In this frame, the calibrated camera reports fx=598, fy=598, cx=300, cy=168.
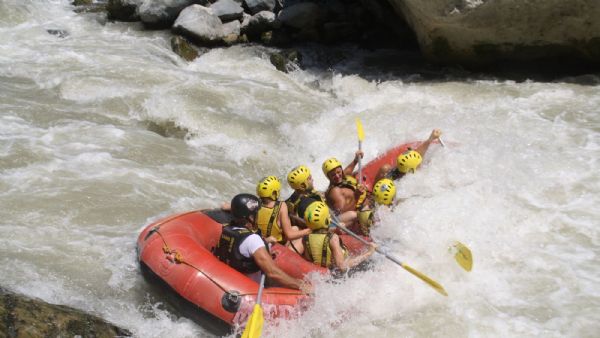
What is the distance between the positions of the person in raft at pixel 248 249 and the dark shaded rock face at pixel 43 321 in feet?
3.07

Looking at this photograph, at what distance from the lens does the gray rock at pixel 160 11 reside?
11.1 meters

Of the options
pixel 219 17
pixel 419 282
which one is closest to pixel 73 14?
pixel 219 17

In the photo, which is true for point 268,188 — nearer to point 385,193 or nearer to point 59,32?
point 385,193

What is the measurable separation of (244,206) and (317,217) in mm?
593

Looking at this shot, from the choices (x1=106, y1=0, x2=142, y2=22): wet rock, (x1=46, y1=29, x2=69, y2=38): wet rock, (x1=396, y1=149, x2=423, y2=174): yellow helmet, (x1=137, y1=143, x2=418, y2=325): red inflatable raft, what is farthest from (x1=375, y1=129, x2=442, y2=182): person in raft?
(x1=106, y1=0, x2=142, y2=22): wet rock

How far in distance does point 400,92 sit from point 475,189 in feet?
10.4

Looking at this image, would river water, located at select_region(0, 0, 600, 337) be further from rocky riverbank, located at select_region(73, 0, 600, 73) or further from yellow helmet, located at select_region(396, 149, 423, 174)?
rocky riverbank, located at select_region(73, 0, 600, 73)

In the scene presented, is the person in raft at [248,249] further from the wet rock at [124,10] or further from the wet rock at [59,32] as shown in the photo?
the wet rock at [124,10]

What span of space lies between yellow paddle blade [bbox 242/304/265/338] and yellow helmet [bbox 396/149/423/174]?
8.28 feet

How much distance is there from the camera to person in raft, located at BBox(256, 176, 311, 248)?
4598mm

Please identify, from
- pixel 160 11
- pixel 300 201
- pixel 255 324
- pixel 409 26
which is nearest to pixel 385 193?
pixel 300 201

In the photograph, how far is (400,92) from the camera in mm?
8648

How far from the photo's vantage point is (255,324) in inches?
139

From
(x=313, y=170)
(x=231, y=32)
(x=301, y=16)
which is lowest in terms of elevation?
(x=313, y=170)
